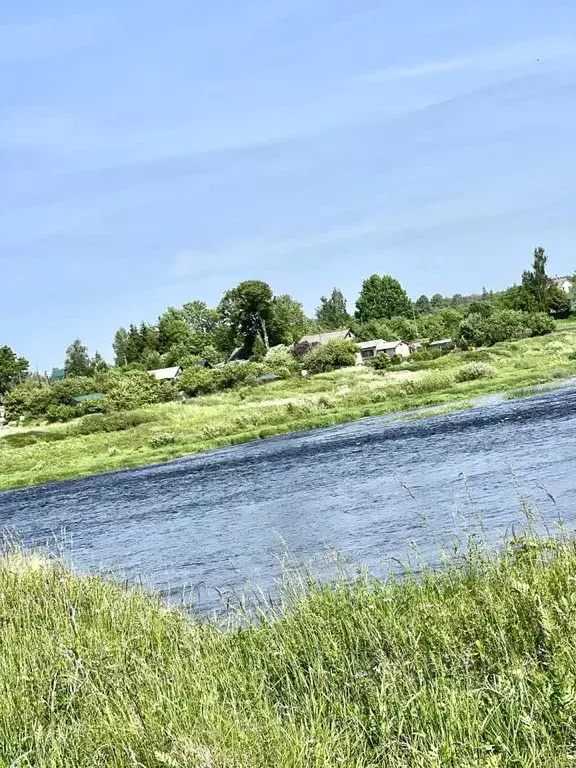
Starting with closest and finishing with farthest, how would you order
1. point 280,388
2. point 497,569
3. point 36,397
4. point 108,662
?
point 108,662 < point 497,569 < point 280,388 < point 36,397

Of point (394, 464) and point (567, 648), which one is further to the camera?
point (394, 464)

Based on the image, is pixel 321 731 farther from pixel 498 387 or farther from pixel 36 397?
pixel 36 397

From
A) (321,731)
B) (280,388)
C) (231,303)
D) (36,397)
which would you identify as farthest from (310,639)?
(231,303)

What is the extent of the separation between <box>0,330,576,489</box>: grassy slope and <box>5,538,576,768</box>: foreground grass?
162ft

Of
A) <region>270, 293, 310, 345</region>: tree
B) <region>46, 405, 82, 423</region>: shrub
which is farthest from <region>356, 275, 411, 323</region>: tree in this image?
<region>46, 405, 82, 423</region>: shrub

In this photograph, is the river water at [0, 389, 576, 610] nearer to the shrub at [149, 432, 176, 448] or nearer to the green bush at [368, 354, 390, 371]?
the shrub at [149, 432, 176, 448]

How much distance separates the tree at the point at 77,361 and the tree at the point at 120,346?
6823 mm

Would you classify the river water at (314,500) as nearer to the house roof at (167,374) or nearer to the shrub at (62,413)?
the shrub at (62,413)

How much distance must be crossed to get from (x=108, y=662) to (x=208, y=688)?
5.52 ft

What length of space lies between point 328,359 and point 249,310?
37054 millimetres

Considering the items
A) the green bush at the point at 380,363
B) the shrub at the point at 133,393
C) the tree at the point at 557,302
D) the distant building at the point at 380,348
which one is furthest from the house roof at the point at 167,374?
the tree at the point at 557,302

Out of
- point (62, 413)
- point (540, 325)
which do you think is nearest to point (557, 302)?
point (540, 325)

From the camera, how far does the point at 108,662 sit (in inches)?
361

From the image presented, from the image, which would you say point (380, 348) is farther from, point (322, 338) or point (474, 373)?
point (474, 373)
